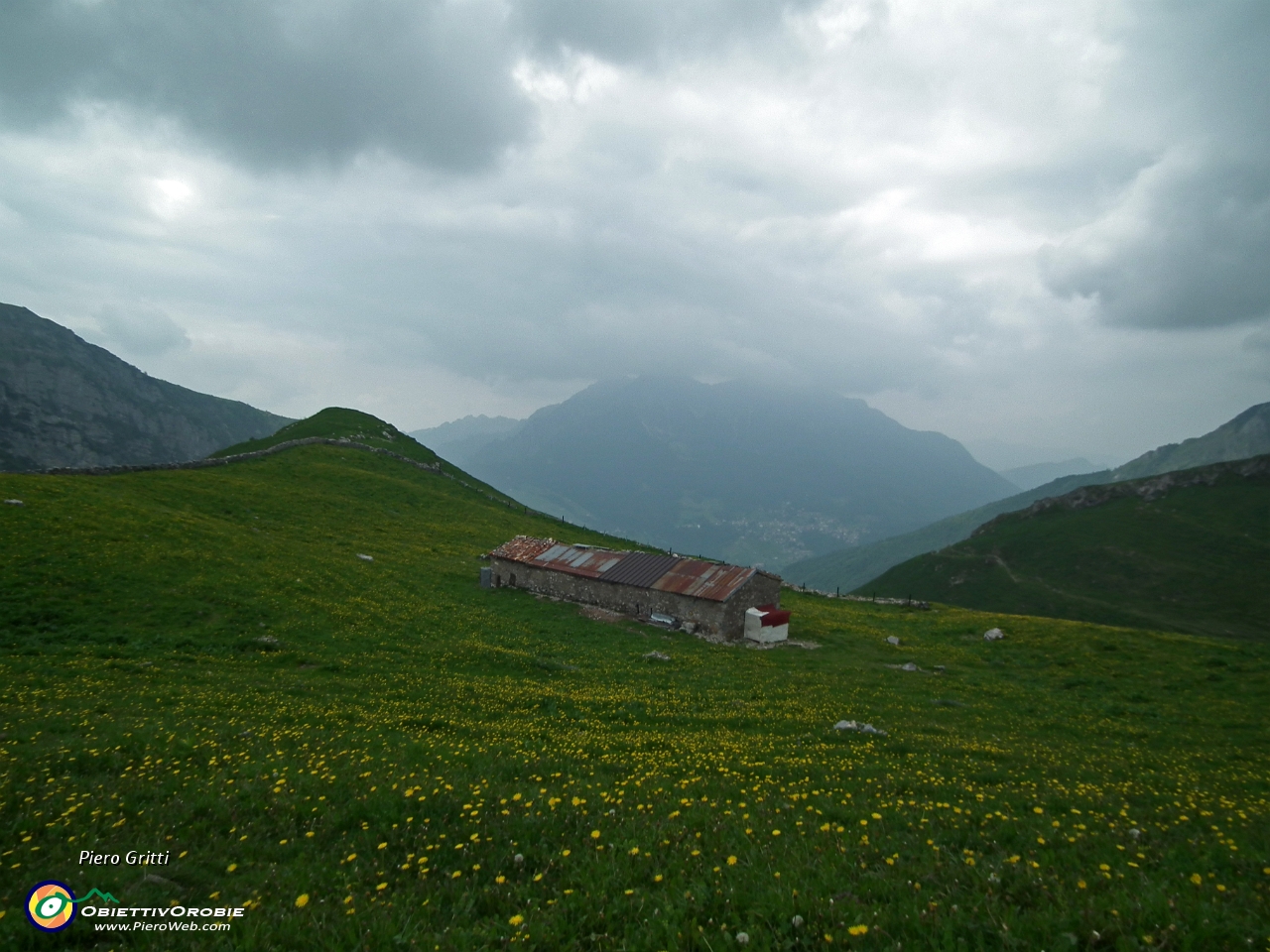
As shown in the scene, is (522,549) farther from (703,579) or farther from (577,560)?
(703,579)

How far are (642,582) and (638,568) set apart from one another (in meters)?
2.12

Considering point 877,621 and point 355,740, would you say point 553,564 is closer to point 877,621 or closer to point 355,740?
point 877,621

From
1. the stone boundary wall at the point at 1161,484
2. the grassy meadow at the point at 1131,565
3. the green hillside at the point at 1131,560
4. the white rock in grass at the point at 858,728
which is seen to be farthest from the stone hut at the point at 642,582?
the stone boundary wall at the point at 1161,484

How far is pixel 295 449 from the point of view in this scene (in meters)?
86.8

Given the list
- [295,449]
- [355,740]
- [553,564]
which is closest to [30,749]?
[355,740]

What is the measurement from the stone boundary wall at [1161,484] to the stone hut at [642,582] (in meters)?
159

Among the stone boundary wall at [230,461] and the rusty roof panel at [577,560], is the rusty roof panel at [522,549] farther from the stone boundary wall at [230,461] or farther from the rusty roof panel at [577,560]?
the stone boundary wall at [230,461]

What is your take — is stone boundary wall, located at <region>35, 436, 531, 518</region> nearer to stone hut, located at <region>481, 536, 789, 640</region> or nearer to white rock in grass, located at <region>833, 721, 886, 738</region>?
stone hut, located at <region>481, 536, 789, 640</region>

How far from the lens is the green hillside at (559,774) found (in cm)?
732

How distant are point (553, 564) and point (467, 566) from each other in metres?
8.31

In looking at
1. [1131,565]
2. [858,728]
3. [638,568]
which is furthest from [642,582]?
[1131,565]

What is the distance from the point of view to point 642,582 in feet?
148

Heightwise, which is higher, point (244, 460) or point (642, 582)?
point (244, 460)

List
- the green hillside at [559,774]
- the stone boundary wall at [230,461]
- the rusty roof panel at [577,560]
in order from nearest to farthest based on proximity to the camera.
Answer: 1. the green hillside at [559,774]
2. the rusty roof panel at [577,560]
3. the stone boundary wall at [230,461]
